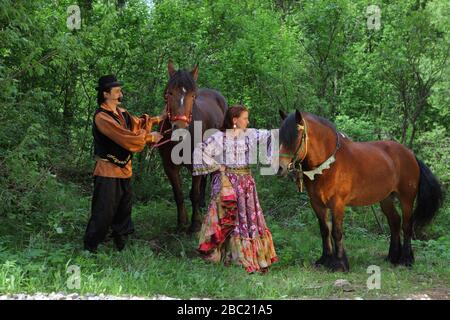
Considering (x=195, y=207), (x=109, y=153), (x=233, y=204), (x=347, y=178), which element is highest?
(x=109, y=153)

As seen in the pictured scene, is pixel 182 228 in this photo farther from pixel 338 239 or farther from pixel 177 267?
pixel 338 239

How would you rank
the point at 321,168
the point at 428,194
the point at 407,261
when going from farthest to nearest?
the point at 428,194 → the point at 407,261 → the point at 321,168

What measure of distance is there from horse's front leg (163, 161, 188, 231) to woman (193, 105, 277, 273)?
129cm

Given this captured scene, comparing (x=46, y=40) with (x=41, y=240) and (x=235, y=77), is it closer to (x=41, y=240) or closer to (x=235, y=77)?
(x=41, y=240)

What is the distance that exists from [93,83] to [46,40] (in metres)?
2.83

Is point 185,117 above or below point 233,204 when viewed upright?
above

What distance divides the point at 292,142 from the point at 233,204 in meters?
1.02

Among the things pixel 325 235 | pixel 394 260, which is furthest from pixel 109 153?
pixel 394 260

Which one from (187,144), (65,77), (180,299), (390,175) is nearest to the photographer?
(180,299)

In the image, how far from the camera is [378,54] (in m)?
10.4

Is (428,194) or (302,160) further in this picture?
(428,194)

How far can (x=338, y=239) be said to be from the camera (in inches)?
240

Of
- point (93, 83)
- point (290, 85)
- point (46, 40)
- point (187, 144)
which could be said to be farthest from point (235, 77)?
point (46, 40)
